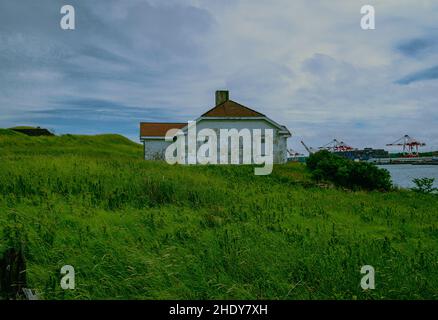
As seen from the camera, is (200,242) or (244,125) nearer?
(200,242)

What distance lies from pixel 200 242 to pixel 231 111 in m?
26.4

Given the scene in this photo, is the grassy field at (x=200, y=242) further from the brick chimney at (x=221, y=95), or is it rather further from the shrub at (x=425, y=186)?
the brick chimney at (x=221, y=95)

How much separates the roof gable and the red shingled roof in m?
7.55

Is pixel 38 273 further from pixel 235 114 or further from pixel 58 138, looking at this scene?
pixel 58 138

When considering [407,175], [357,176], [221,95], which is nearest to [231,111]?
[221,95]

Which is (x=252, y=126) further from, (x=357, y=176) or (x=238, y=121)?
(x=357, y=176)

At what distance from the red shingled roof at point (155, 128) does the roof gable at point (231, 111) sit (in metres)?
7.55

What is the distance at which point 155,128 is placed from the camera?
131 ft

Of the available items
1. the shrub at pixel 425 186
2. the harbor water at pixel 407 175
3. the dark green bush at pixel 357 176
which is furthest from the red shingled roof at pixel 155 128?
the shrub at pixel 425 186

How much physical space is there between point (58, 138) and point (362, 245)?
57.4m

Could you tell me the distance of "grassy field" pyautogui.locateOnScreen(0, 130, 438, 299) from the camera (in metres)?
5.77

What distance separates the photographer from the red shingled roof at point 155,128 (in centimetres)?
3884
